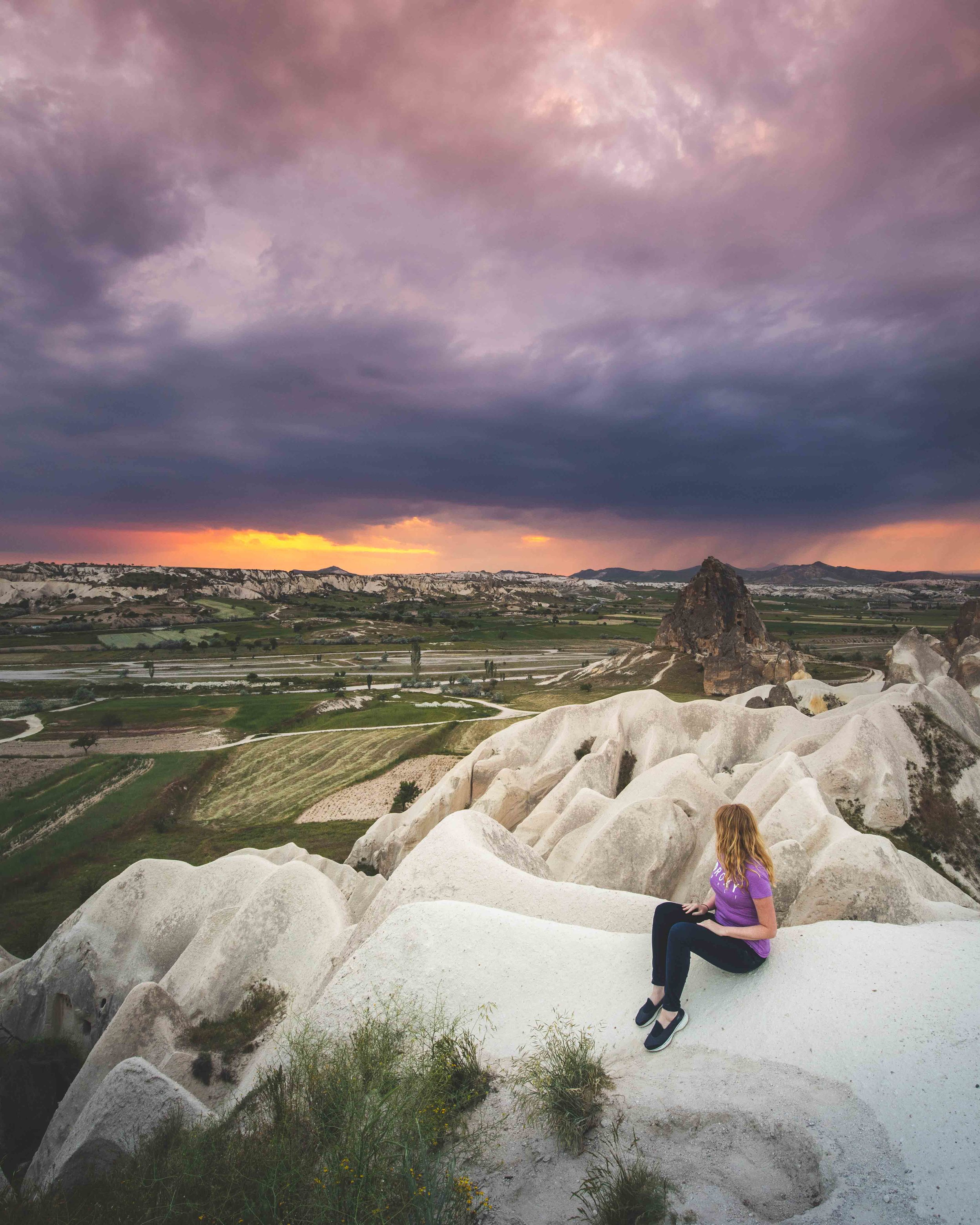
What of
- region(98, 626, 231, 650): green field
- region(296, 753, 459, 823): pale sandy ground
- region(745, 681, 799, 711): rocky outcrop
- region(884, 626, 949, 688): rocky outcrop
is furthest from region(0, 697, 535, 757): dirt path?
region(98, 626, 231, 650): green field

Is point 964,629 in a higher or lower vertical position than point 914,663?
higher

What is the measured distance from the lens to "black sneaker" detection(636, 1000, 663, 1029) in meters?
7.87

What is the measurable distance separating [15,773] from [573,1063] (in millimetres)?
76298

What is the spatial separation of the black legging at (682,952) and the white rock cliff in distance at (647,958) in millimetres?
403

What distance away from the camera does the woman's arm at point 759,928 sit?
7.67 meters

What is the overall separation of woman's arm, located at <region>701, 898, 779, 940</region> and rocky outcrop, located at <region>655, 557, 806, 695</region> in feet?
246

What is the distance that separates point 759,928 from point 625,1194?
364 cm

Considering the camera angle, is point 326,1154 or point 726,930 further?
point 726,930

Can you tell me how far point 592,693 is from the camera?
86.2 m

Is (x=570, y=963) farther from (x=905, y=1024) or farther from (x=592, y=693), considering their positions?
(x=592, y=693)

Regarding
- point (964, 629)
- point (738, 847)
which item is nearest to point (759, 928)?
point (738, 847)

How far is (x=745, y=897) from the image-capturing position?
7859 millimetres

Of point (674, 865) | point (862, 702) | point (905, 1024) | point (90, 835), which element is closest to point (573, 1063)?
point (905, 1024)

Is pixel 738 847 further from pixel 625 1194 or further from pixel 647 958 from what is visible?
pixel 625 1194
